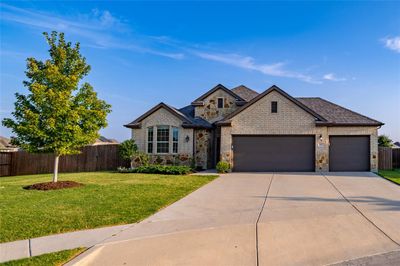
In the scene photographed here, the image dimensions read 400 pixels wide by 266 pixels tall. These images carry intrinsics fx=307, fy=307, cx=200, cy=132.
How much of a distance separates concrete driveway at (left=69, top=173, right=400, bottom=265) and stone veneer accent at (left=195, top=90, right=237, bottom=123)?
1401 cm

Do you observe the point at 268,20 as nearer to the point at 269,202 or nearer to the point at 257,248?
the point at 269,202

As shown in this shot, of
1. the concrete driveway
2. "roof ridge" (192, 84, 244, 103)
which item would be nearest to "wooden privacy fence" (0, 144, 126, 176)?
"roof ridge" (192, 84, 244, 103)

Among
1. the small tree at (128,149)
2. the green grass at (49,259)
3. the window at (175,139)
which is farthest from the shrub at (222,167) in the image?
the green grass at (49,259)

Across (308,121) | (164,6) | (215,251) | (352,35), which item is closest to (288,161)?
(308,121)

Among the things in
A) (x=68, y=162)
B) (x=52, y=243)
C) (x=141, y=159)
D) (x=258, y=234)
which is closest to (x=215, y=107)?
(x=141, y=159)

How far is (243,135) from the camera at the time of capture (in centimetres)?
1934

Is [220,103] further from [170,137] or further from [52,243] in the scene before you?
[52,243]

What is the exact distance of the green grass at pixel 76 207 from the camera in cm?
639

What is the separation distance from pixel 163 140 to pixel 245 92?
8411 millimetres

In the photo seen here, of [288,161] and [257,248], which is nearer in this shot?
[257,248]

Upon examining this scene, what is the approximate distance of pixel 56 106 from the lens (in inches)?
462

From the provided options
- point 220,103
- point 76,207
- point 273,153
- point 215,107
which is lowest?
point 76,207

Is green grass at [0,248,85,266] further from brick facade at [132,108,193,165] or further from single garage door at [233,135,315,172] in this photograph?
brick facade at [132,108,193,165]

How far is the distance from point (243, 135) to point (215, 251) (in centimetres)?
1453
